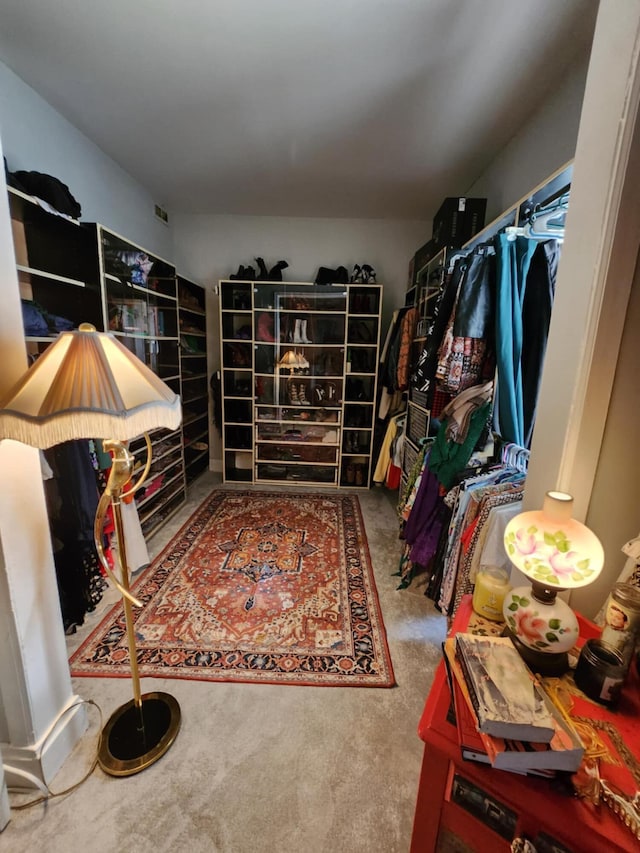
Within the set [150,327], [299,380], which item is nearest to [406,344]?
[299,380]

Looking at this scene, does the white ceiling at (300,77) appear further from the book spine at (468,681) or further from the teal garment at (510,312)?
the book spine at (468,681)

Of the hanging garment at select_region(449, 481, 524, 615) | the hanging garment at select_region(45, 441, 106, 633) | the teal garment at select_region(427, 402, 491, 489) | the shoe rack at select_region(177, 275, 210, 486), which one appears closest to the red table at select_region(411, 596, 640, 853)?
the hanging garment at select_region(449, 481, 524, 615)

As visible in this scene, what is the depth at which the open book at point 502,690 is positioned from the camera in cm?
55

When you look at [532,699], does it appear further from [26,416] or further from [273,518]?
[273,518]

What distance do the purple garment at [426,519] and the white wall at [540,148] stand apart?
162 centimetres

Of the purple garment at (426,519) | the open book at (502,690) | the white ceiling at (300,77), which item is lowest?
the purple garment at (426,519)

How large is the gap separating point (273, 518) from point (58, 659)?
1.73 meters

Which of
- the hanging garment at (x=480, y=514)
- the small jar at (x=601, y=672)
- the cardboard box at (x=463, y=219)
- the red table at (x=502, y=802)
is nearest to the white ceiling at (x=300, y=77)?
the cardboard box at (x=463, y=219)

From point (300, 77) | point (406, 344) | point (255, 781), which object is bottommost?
point (255, 781)

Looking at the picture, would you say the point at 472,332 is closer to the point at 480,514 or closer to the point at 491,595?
the point at 480,514

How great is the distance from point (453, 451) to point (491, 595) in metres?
0.96

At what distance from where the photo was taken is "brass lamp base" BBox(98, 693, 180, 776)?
1127 mm

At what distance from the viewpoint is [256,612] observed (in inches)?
71.7

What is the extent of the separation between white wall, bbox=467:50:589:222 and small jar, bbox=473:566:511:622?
187cm
